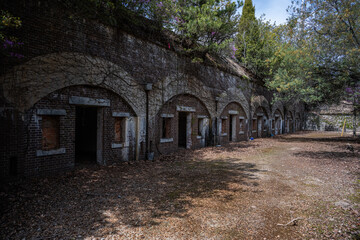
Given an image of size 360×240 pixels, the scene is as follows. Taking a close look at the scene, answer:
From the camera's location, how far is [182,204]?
4.71m

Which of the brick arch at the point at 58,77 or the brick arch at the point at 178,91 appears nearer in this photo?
the brick arch at the point at 58,77

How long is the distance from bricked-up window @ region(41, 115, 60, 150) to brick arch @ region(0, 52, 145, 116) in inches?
29.4

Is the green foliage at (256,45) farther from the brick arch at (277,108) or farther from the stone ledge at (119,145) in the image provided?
the stone ledge at (119,145)

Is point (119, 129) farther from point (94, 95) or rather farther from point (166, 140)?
point (166, 140)

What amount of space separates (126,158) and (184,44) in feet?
24.3

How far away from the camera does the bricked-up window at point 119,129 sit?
28.2 feet

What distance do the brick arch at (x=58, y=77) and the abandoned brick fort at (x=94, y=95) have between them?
24 mm

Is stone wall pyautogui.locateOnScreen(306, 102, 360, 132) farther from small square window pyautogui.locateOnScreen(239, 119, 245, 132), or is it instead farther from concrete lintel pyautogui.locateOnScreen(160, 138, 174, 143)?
concrete lintel pyautogui.locateOnScreen(160, 138, 174, 143)

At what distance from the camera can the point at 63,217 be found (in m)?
4.00

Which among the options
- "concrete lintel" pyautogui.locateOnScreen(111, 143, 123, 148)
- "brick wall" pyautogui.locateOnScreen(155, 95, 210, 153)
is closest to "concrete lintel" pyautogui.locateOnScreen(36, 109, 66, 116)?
"concrete lintel" pyautogui.locateOnScreen(111, 143, 123, 148)

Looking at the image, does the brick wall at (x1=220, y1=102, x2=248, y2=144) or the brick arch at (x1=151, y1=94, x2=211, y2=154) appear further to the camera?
the brick wall at (x1=220, y1=102, x2=248, y2=144)

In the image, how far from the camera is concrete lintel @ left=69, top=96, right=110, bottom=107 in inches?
272

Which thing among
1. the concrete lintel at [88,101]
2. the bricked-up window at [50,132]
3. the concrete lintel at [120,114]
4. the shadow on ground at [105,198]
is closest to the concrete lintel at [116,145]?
the shadow on ground at [105,198]

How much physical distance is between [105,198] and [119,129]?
4.07 metres
